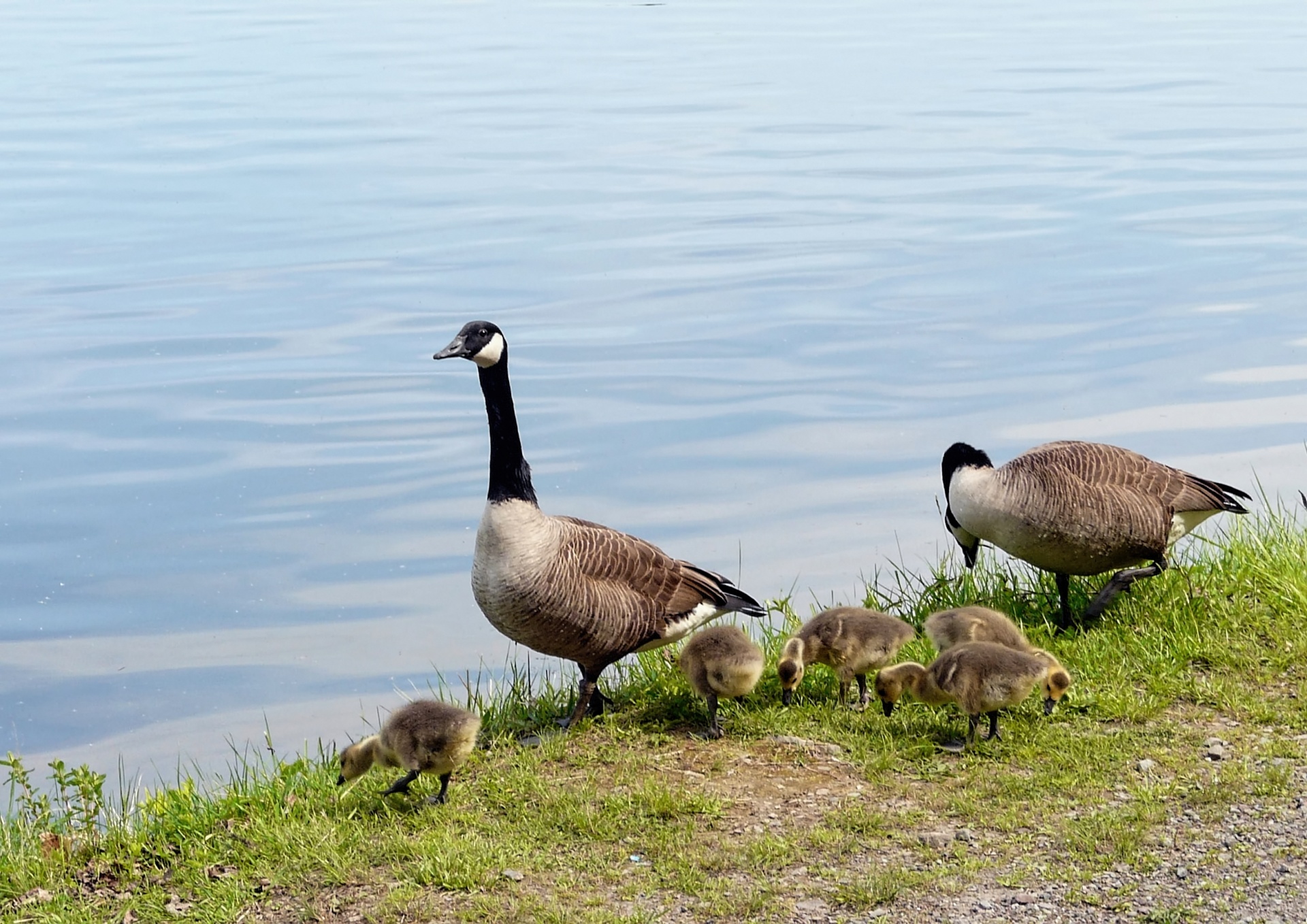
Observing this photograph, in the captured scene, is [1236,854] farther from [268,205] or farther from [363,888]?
[268,205]

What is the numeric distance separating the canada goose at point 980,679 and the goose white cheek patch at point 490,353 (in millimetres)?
2290

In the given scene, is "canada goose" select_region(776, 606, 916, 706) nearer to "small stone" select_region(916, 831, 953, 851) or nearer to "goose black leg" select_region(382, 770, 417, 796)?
"small stone" select_region(916, 831, 953, 851)

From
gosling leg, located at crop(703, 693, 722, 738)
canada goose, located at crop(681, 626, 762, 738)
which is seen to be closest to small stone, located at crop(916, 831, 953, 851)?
canada goose, located at crop(681, 626, 762, 738)

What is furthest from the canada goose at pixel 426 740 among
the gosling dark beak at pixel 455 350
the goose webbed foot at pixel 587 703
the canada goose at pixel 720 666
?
the gosling dark beak at pixel 455 350

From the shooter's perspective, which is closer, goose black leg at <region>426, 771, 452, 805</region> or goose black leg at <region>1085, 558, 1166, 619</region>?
goose black leg at <region>426, 771, 452, 805</region>

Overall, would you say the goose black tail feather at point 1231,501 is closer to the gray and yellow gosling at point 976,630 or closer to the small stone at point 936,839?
the gray and yellow gosling at point 976,630

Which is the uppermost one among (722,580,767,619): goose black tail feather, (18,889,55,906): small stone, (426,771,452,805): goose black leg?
(722,580,767,619): goose black tail feather

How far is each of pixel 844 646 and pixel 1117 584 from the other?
1812mm

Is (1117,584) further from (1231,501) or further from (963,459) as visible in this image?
(963,459)

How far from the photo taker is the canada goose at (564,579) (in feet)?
21.1

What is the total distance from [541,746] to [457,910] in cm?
137

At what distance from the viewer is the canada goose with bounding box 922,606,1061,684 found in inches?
253

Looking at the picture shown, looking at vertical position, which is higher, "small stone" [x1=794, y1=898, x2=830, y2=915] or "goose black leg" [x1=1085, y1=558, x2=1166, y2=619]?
"goose black leg" [x1=1085, y1=558, x2=1166, y2=619]

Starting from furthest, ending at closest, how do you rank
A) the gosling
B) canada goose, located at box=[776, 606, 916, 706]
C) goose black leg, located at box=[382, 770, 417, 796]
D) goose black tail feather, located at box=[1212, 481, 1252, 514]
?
goose black tail feather, located at box=[1212, 481, 1252, 514] → the gosling → canada goose, located at box=[776, 606, 916, 706] → goose black leg, located at box=[382, 770, 417, 796]
